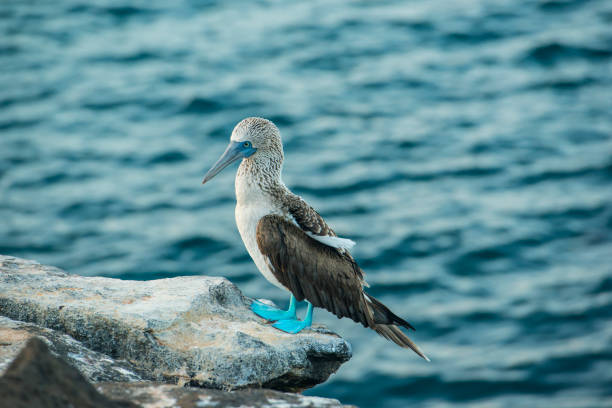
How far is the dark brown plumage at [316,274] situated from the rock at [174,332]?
0.40m

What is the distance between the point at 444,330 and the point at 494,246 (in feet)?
7.39

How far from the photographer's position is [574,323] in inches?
534

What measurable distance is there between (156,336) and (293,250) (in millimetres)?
1594

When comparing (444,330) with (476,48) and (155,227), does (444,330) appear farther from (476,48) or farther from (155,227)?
(476,48)

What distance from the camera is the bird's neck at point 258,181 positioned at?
6949mm

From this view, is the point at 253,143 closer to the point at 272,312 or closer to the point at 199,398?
the point at 272,312

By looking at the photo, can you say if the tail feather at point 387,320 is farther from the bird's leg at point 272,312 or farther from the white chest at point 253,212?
the white chest at point 253,212

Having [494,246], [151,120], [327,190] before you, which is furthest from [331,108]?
[494,246]

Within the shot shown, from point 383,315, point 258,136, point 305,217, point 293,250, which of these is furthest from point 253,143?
point 383,315

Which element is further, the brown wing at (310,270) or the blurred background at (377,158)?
the blurred background at (377,158)

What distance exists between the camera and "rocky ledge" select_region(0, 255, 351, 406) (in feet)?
18.2

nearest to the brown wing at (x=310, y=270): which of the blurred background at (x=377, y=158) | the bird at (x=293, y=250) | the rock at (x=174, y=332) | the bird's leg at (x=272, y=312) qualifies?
the bird at (x=293, y=250)

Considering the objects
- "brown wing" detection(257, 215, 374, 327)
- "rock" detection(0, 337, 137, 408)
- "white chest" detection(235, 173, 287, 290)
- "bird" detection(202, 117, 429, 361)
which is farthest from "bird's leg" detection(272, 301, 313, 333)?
"rock" detection(0, 337, 137, 408)

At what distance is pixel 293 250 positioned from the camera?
22.4ft
